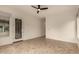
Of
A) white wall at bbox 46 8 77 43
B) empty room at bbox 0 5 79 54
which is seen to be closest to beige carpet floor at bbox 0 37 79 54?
empty room at bbox 0 5 79 54

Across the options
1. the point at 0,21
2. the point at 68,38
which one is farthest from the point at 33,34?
the point at 0,21

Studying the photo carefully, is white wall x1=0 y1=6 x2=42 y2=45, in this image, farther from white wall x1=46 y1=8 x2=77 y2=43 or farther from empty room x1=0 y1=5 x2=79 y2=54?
white wall x1=46 y1=8 x2=77 y2=43

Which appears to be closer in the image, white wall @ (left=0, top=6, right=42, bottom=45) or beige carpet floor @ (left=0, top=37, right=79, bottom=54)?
beige carpet floor @ (left=0, top=37, right=79, bottom=54)

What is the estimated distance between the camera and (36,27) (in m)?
7.76

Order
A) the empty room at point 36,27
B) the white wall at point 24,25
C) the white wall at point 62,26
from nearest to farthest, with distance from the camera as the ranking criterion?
the empty room at point 36,27 → the white wall at point 24,25 → the white wall at point 62,26

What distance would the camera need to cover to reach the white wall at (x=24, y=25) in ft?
15.6

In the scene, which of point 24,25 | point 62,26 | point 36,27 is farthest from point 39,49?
point 36,27

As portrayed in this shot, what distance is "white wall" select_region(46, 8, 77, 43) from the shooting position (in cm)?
577

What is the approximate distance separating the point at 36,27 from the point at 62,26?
7.64 feet

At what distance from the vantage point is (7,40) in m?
4.83

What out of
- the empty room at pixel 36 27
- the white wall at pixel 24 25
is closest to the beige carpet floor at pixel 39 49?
the empty room at pixel 36 27

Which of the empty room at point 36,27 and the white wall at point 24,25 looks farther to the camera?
the white wall at point 24,25

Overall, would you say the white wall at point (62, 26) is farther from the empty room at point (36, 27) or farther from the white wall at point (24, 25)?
the white wall at point (24, 25)
